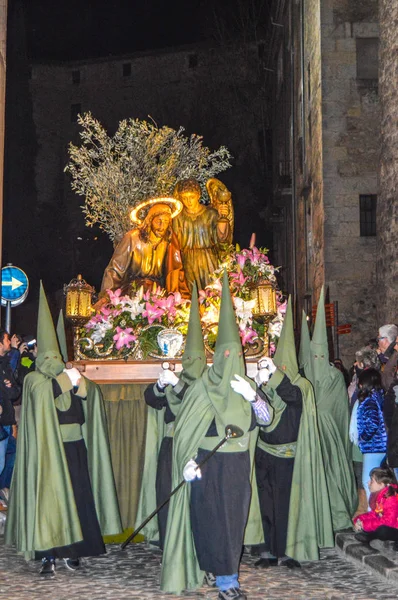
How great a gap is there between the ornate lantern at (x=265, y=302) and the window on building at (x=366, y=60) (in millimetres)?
14077

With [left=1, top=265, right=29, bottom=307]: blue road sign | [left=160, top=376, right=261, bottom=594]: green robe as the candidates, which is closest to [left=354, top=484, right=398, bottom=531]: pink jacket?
[left=160, top=376, right=261, bottom=594]: green robe

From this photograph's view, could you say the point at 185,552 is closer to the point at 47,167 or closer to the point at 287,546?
the point at 287,546

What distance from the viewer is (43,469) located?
7.57m

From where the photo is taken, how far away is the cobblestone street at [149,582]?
21.9ft

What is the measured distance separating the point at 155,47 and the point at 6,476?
38.5m

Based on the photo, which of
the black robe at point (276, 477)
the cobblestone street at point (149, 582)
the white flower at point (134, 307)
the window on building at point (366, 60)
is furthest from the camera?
the window on building at point (366, 60)

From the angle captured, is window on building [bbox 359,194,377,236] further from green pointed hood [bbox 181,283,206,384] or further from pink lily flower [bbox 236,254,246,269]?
green pointed hood [bbox 181,283,206,384]

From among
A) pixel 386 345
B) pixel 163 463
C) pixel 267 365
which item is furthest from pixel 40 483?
pixel 386 345

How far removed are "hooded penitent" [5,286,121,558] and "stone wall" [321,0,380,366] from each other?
594 inches

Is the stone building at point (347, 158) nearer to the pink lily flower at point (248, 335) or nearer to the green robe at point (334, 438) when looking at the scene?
the pink lily flower at point (248, 335)

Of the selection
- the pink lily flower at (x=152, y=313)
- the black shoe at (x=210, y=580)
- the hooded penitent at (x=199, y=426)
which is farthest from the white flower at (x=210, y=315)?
the black shoe at (x=210, y=580)

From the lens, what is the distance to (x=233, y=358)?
21.5 ft

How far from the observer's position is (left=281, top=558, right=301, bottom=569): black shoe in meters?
7.62

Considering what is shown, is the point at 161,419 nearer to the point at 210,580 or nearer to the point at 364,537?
the point at 210,580
